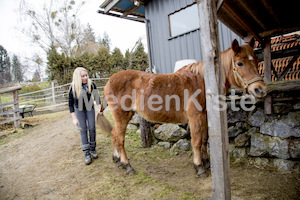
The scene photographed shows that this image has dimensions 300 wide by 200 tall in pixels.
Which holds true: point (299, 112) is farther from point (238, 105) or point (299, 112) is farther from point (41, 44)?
point (41, 44)

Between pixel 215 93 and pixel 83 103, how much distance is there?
259 cm

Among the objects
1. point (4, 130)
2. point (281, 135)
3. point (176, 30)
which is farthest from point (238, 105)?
point (4, 130)

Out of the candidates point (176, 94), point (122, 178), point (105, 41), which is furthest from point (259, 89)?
point (105, 41)

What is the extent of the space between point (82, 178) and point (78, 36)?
61.5 feet

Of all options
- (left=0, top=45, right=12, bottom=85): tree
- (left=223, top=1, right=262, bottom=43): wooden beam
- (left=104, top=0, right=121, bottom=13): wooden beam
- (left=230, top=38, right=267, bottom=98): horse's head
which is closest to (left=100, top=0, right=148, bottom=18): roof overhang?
(left=104, top=0, right=121, bottom=13): wooden beam

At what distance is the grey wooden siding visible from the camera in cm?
510

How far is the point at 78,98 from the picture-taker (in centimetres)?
326

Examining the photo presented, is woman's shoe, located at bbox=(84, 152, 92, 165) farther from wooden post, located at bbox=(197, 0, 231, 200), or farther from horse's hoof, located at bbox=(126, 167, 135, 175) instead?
wooden post, located at bbox=(197, 0, 231, 200)

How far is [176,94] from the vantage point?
284cm

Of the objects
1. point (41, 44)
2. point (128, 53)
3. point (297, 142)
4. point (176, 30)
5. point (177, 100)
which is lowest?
point (297, 142)

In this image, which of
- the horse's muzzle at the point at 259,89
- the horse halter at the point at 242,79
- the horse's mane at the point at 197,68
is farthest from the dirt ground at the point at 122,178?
the horse's mane at the point at 197,68

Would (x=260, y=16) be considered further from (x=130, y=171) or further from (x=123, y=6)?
(x=123, y=6)

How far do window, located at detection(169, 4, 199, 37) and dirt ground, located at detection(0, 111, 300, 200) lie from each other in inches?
146

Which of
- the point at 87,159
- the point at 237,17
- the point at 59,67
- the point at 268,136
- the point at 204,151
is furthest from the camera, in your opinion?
the point at 59,67
